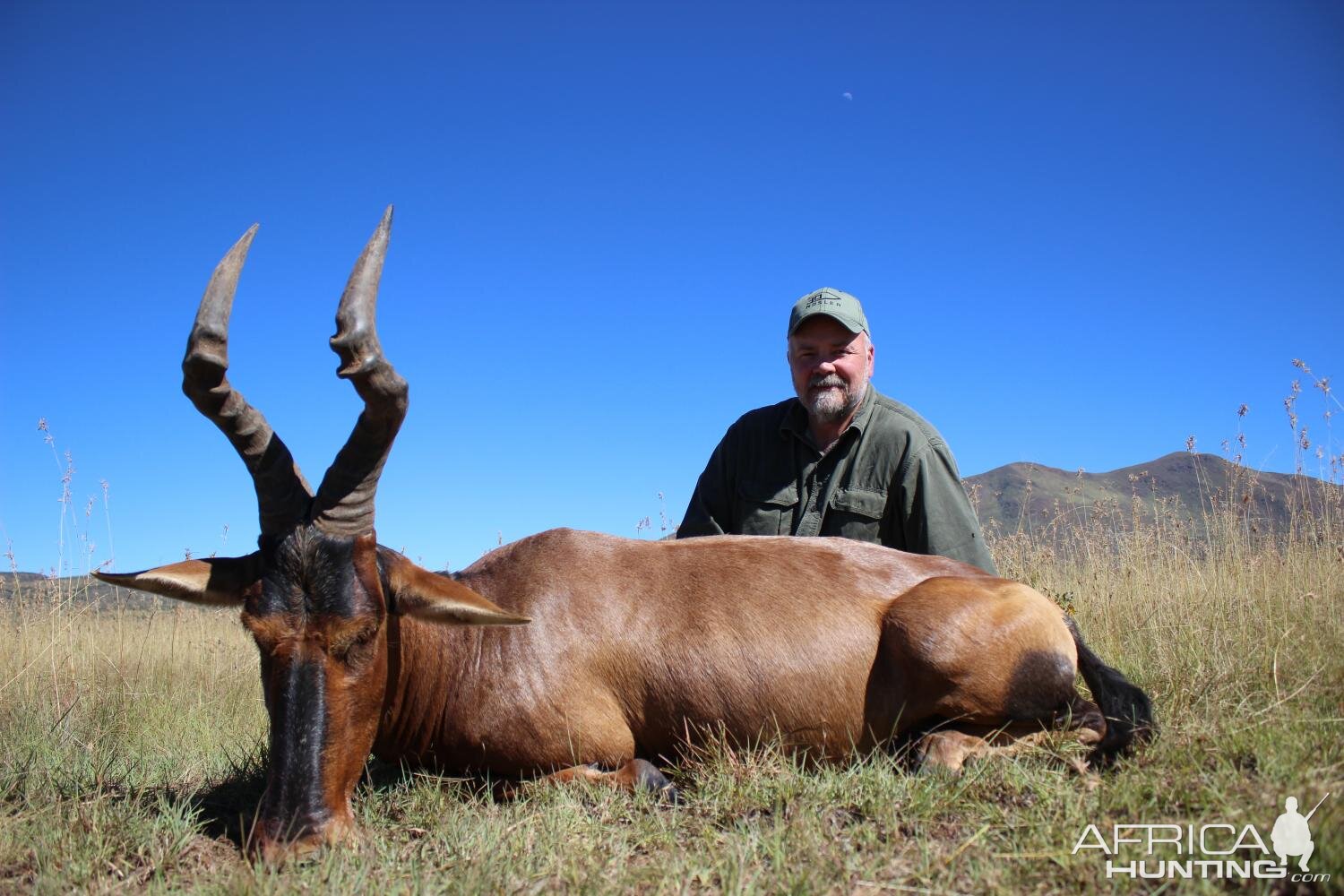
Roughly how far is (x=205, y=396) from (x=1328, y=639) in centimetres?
607

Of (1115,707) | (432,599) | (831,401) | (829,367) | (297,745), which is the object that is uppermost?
(829,367)

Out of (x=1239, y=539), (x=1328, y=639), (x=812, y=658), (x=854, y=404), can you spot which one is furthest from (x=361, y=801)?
(x=1239, y=539)

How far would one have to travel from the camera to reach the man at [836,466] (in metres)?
6.41

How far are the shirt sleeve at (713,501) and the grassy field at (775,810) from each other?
2941 millimetres

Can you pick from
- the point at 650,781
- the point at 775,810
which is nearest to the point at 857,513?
the point at 650,781

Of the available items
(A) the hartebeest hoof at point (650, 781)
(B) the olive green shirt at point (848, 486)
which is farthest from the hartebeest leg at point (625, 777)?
(B) the olive green shirt at point (848, 486)

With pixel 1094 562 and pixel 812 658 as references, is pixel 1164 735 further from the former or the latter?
pixel 1094 562

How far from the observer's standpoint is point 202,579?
13.4 feet

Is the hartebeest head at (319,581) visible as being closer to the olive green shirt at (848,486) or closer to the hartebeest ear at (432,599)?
the hartebeest ear at (432,599)

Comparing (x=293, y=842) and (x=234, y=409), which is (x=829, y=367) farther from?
(x=293, y=842)

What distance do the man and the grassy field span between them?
5.33 ft

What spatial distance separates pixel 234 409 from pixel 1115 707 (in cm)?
430

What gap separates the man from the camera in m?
6.41

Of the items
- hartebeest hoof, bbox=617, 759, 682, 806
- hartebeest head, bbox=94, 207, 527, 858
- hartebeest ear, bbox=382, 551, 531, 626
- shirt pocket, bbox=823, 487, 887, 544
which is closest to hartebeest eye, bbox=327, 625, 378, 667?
hartebeest head, bbox=94, 207, 527, 858
